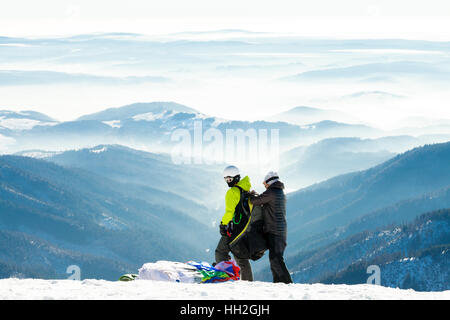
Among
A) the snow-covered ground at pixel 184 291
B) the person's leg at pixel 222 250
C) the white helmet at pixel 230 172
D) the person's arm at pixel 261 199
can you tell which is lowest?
the person's leg at pixel 222 250

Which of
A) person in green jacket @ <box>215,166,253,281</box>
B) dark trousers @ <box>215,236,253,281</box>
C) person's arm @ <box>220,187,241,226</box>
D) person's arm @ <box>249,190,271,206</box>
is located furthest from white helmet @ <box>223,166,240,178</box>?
dark trousers @ <box>215,236,253,281</box>

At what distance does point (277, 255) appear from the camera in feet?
78.9

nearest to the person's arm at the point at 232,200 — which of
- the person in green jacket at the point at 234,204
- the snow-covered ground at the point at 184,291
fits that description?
the person in green jacket at the point at 234,204

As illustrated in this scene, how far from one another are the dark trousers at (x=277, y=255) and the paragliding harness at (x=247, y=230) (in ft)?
0.94

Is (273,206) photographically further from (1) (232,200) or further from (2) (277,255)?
(2) (277,255)

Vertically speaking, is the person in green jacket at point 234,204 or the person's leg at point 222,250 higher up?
the person in green jacket at point 234,204

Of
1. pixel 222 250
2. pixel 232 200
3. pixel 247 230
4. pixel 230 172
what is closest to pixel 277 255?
pixel 247 230

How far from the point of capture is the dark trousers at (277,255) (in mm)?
23922

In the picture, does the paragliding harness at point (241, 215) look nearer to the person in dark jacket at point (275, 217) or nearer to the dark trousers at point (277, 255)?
the person in dark jacket at point (275, 217)

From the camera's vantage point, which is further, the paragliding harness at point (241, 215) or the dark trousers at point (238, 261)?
the dark trousers at point (238, 261)
